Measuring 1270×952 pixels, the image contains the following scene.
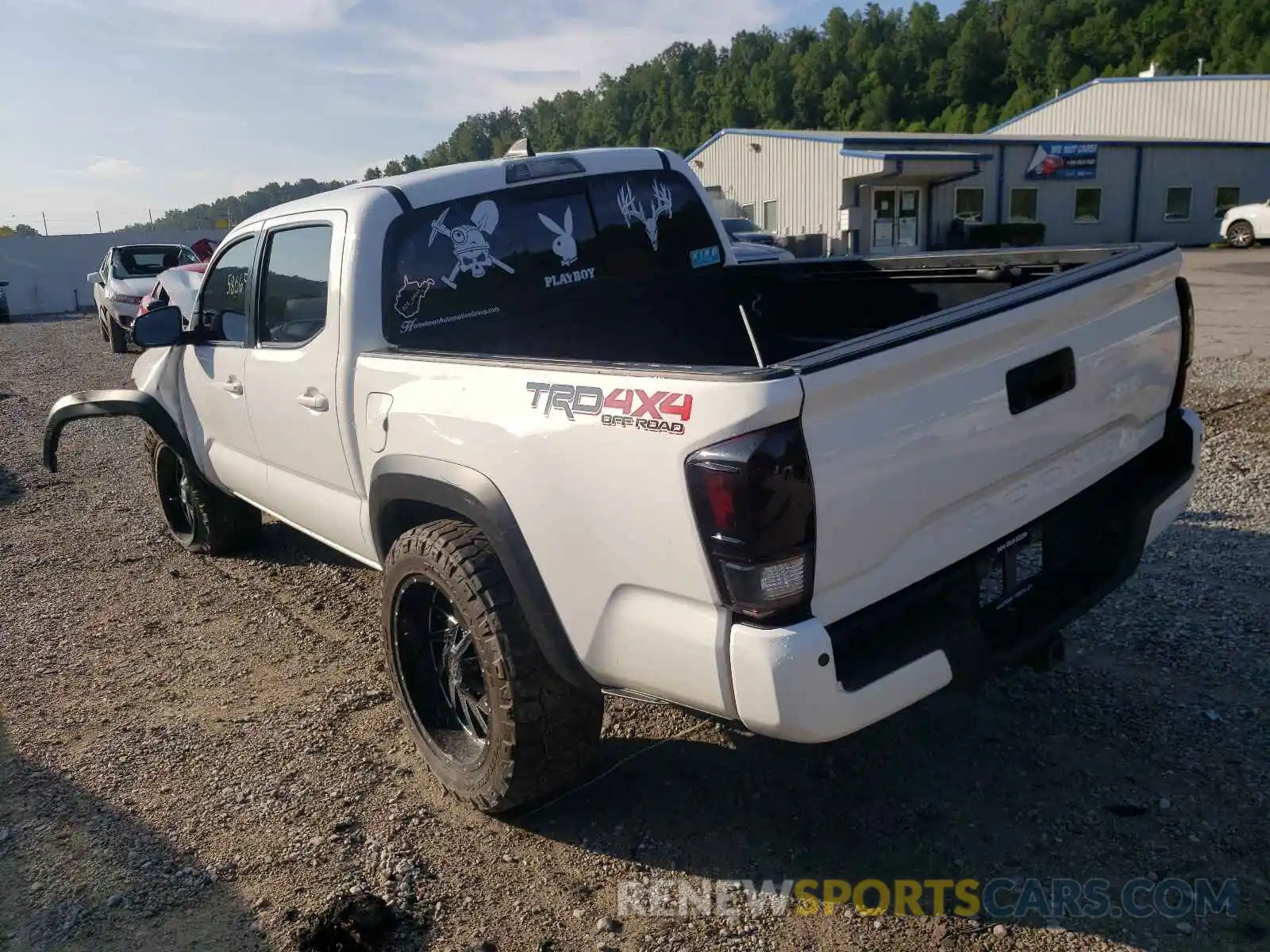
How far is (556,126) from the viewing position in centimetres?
12850

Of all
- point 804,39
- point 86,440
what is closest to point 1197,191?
point 86,440

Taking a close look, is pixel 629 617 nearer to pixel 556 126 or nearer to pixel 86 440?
pixel 86 440

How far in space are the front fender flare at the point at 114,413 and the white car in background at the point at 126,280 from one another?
13.0 meters

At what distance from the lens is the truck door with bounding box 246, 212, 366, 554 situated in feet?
12.9

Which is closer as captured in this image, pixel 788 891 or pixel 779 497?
pixel 779 497

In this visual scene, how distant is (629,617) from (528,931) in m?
0.96

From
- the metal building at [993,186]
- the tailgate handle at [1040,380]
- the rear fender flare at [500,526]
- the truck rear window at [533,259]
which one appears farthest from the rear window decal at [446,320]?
the metal building at [993,186]

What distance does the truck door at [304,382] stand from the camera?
3.93 meters

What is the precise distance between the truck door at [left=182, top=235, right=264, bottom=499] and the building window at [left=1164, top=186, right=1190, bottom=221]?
38.9 meters

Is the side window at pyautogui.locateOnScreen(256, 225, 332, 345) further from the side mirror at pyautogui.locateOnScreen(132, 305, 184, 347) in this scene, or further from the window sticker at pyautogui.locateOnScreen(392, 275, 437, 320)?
the side mirror at pyautogui.locateOnScreen(132, 305, 184, 347)

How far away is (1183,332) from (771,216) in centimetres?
3490

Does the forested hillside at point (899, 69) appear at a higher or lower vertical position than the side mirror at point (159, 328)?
higher

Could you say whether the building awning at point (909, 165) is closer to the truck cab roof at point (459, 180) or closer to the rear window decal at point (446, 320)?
the truck cab roof at point (459, 180)

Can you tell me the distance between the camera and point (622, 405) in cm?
254
